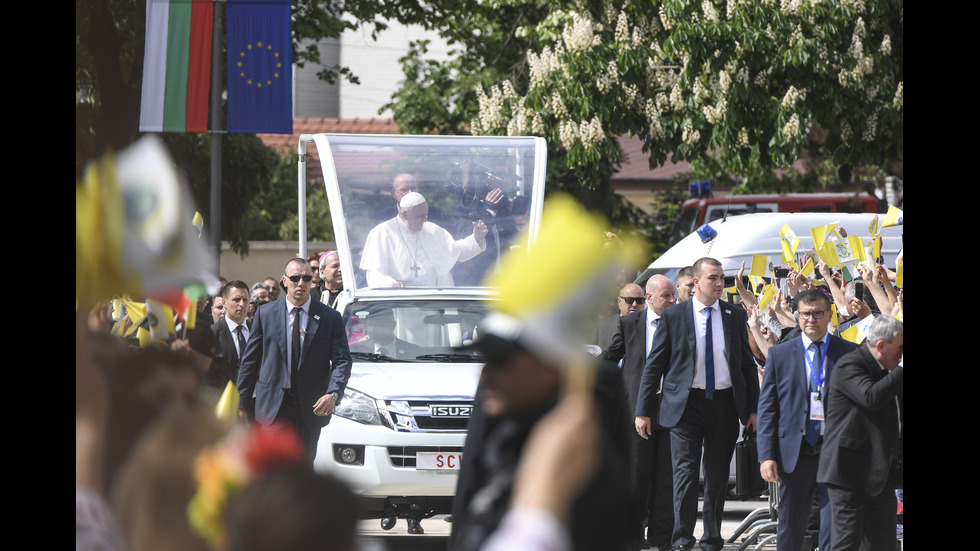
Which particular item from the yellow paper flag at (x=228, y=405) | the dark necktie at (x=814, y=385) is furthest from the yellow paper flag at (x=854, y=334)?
the yellow paper flag at (x=228, y=405)

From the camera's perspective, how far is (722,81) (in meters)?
18.0

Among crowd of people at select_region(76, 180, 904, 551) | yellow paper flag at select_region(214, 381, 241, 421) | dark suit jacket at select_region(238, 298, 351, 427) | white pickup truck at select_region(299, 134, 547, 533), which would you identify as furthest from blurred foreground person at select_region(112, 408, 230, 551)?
dark suit jacket at select_region(238, 298, 351, 427)

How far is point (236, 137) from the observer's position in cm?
2334

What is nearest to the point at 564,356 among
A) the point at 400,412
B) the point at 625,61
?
the point at 400,412

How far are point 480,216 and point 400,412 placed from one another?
2703 millimetres

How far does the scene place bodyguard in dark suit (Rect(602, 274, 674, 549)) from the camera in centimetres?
956

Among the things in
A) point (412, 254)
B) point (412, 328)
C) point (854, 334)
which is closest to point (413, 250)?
point (412, 254)

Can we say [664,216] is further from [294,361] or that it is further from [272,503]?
[272,503]

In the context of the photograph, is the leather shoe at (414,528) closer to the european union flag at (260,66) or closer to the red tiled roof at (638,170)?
the european union flag at (260,66)

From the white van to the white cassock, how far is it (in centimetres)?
398

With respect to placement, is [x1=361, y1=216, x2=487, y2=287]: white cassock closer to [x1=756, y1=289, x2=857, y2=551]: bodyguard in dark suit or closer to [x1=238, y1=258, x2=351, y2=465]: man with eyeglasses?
[x1=238, y1=258, x2=351, y2=465]: man with eyeglasses
